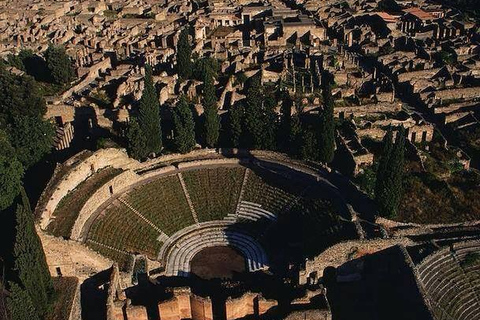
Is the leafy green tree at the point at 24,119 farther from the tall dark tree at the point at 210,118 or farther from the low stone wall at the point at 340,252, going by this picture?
the low stone wall at the point at 340,252

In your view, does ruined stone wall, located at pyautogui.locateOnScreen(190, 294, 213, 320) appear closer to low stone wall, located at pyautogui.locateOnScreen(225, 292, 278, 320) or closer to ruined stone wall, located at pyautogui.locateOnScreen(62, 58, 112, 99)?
low stone wall, located at pyautogui.locateOnScreen(225, 292, 278, 320)

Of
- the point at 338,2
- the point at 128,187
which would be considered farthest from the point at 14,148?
the point at 338,2

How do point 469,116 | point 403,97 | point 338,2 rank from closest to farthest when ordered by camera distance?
point 469,116 → point 403,97 → point 338,2

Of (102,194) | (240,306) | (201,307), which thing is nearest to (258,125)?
(102,194)

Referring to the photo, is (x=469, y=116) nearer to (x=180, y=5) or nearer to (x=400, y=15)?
(x=400, y=15)

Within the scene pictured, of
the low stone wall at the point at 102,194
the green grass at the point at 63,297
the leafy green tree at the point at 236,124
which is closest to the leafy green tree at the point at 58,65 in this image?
the low stone wall at the point at 102,194

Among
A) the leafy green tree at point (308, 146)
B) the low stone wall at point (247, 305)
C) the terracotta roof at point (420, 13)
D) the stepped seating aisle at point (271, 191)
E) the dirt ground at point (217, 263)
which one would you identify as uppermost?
the terracotta roof at point (420, 13)
